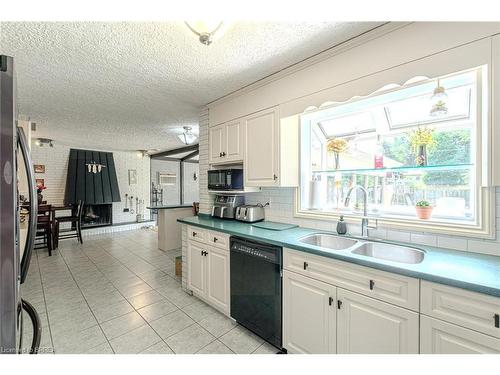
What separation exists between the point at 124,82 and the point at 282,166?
6.14 ft

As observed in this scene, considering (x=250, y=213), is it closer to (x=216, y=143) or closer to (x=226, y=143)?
(x=226, y=143)

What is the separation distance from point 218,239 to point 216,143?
3.99 ft

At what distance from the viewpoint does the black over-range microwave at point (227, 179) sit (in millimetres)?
2639

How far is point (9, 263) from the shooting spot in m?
0.81

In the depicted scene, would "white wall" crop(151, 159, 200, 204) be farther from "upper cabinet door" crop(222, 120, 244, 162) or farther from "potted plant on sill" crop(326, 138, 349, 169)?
"potted plant on sill" crop(326, 138, 349, 169)

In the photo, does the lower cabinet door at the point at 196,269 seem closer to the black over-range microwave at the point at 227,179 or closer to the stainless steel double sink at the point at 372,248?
the black over-range microwave at the point at 227,179

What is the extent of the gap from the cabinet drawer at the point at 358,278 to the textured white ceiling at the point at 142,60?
1.59 m

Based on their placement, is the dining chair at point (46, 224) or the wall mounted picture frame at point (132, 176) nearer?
the dining chair at point (46, 224)

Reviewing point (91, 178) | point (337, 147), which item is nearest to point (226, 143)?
point (337, 147)

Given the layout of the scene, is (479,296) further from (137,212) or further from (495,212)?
(137,212)

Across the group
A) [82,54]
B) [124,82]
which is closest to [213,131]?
[124,82]

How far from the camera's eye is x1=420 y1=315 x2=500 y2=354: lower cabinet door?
1005mm

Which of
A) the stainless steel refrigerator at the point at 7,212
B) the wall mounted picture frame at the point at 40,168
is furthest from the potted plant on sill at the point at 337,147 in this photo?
the wall mounted picture frame at the point at 40,168

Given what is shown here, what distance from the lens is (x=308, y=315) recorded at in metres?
1.61
